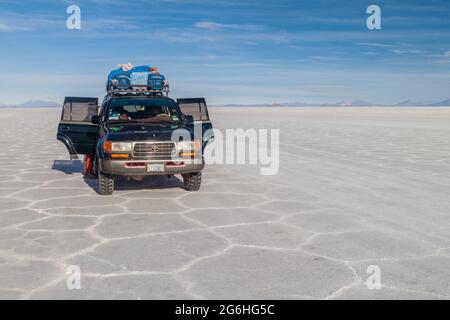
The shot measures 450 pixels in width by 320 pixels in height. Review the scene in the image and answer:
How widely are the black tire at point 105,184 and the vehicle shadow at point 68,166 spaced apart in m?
3.30

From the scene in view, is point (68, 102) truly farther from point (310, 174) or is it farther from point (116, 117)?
point (310, 174)

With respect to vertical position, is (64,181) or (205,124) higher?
(205,124)

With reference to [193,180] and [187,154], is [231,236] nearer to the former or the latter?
[187,154]

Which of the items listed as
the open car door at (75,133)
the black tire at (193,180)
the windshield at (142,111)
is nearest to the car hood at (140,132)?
the windshield at (142,111)

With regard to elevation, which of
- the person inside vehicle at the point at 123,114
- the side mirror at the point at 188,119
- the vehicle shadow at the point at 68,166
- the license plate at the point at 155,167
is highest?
the person inside vehicle at the point at 123,114

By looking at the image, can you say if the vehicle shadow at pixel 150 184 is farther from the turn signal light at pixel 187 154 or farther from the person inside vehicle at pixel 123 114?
the person inside vehicle at pixel 123 114

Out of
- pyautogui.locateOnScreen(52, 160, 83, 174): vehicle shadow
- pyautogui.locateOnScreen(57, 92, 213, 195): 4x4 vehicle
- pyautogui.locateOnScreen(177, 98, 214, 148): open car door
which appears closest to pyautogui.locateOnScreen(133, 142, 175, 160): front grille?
pyautogui.locateOnScreen(57, 92, 213, 195): 4x4 vehicle

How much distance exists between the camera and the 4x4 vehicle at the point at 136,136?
27.0 feet

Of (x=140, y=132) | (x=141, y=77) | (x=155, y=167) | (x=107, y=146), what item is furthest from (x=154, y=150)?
(x=141, y=77)

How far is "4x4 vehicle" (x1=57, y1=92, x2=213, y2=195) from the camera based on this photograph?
8242 mm

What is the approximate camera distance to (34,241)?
5.70 m

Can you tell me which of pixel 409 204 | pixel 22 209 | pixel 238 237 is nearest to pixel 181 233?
pixel 238 237
